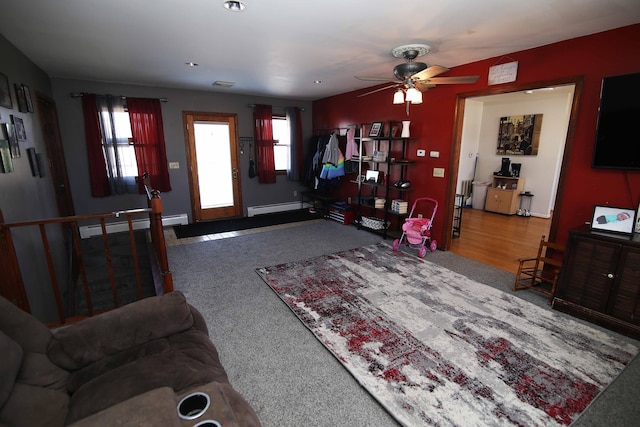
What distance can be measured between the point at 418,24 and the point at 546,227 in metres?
4.99

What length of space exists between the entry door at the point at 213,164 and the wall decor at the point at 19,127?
107 inches

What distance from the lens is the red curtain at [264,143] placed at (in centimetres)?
620

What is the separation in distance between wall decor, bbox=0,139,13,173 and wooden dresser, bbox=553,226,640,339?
16.1 feet

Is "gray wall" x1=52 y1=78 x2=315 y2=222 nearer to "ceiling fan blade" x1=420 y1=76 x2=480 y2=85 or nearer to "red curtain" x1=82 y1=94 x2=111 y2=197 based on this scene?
"red curtain" x1=82 y1=94 x2=111 y2=197

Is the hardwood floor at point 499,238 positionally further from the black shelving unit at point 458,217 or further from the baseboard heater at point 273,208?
A: the baseboard heater at point 273,208

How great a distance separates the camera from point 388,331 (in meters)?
2.45

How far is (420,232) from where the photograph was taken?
413 cm

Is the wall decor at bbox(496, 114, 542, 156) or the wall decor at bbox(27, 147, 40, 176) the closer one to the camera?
the wall decor at bbox(27, 147, 40, 176)

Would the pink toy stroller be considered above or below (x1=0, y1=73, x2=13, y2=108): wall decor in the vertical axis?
below

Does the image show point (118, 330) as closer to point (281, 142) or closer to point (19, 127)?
point (19, 127)

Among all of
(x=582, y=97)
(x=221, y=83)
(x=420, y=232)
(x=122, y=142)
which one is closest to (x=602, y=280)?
(x=582, y=97)

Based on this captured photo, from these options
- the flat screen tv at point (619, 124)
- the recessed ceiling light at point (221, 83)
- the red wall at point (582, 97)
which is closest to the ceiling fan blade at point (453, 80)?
the red wall at point (582, 97)

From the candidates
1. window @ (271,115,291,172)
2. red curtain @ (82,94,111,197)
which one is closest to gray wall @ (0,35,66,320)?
red curtain @ (82,94,111,197)

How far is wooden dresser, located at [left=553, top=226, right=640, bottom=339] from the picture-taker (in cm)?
237
